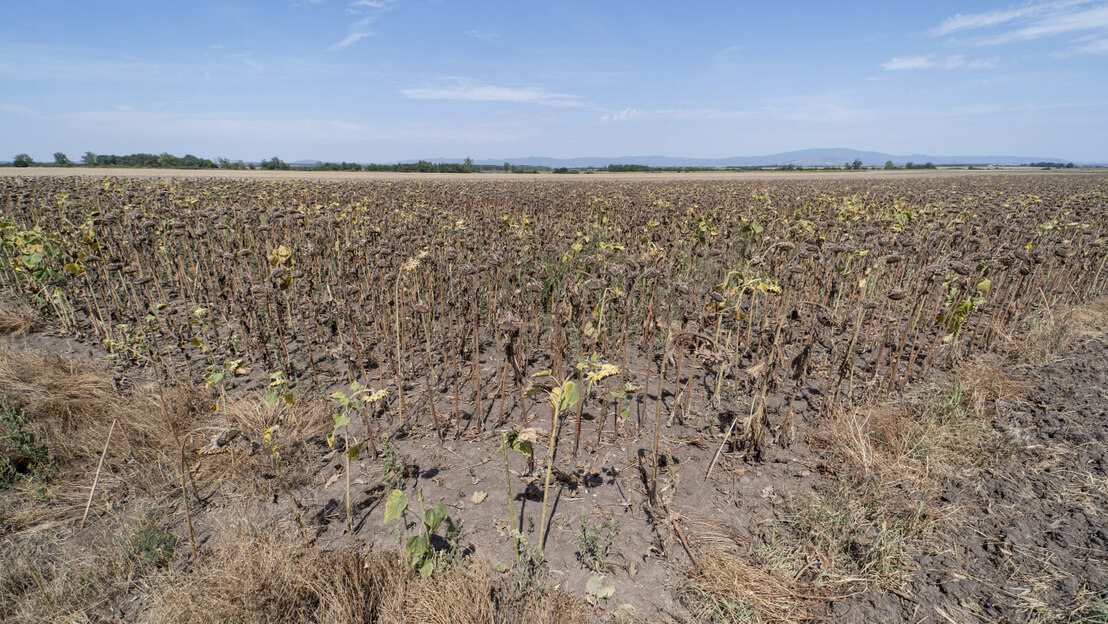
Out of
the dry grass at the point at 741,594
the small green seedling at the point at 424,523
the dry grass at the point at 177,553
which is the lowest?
the dry grass at the point at 741,594

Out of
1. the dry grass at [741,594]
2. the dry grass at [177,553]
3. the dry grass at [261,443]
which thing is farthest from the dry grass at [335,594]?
the dry grass at [261,443]

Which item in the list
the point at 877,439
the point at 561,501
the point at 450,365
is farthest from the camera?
the point at 450,365

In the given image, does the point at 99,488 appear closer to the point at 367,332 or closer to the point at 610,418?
the point at 367,332

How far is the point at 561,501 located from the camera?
11.8 ft

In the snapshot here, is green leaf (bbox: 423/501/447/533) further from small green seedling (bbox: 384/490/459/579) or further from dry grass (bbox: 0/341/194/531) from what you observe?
dry grass (bbox: 0/341/194/531)

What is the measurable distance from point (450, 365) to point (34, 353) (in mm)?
4572

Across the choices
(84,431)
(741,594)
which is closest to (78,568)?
(84,431)

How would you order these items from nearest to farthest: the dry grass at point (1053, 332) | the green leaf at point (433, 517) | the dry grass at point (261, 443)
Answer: the green leaf at point (433, 517) → the dry grass at point (261, 443) → the dry grass at point (1053, 332)

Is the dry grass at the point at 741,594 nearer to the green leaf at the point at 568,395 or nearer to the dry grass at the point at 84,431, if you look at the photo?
the green leaf at the point at 568,395

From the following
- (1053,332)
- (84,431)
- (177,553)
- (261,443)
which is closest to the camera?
(177,553)

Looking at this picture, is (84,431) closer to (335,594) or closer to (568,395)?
(335,594)

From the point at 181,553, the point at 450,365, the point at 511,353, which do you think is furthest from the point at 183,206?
the point at 511,353

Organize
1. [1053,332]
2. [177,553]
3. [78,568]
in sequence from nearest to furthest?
1. [78,568]
2. [177,553]
3. [1053,332]

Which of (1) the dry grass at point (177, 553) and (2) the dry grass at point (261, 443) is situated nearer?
(1) the dry grass at point (177, 553)
